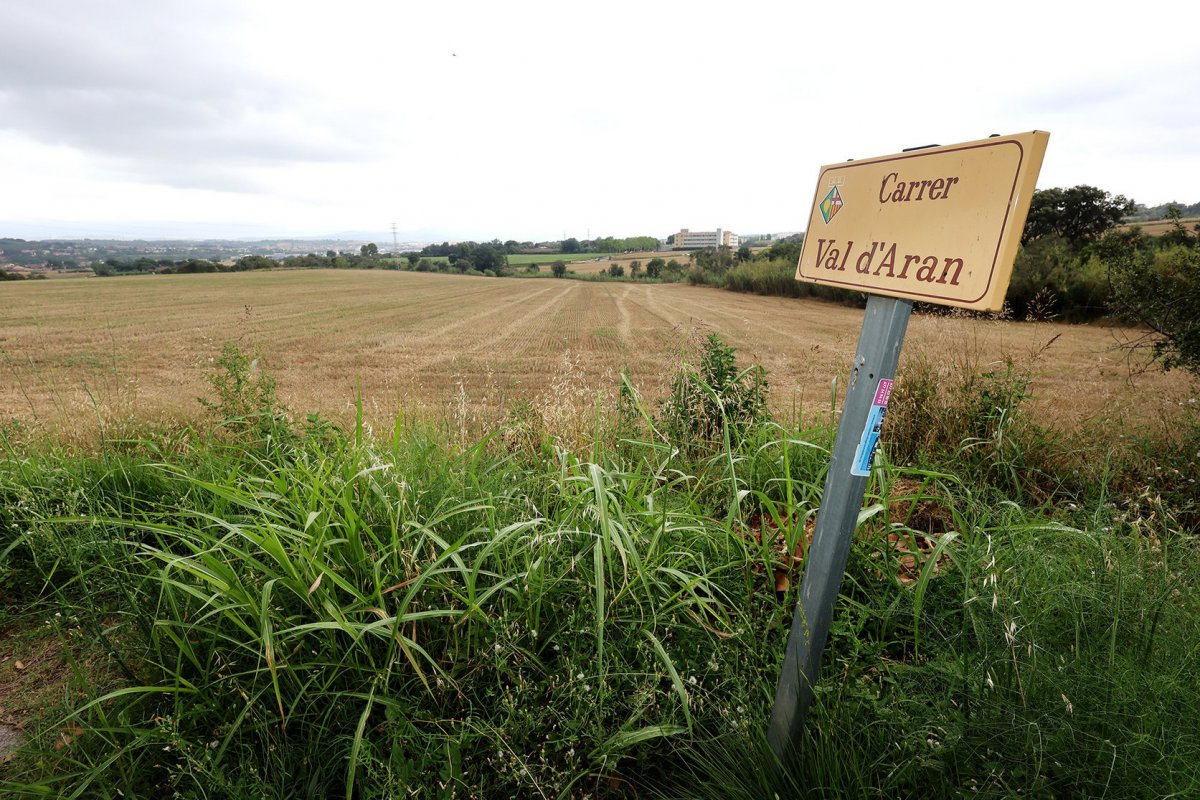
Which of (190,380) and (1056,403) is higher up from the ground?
(1056,403)

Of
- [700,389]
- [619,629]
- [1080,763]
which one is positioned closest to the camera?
[1080,763]

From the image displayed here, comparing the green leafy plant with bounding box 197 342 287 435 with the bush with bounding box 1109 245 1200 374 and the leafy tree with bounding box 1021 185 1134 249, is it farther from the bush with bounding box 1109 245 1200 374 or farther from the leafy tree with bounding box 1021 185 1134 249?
the leafy tree with bounding box 1021 185 1134 249

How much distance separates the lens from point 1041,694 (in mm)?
1558

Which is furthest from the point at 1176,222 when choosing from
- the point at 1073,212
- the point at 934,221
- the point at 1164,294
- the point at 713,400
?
the point at 1073,212

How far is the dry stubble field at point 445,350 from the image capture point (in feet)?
16.8

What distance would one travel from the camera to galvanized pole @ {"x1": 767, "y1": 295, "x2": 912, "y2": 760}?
5.30 feet

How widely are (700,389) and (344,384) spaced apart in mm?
9780

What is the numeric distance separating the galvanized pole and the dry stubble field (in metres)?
2.11

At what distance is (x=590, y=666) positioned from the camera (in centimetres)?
190

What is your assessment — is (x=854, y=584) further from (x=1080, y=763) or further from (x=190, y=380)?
(x=190, y=380)

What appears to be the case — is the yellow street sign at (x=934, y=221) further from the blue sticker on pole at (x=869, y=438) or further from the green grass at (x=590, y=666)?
the green grass at (x=590, y=666)

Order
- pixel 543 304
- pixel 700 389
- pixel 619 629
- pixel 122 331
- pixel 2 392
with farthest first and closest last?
pixel 543 304, pixel 122 331, pixel 2 392, pixel 700 389, pixel 619 629

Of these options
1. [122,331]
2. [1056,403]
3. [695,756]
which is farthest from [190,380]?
[1056,403]

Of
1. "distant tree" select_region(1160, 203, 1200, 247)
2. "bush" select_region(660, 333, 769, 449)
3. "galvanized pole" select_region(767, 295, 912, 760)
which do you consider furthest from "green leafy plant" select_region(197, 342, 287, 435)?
"distant tree" select_region(1160, 203, 1200, 247)
